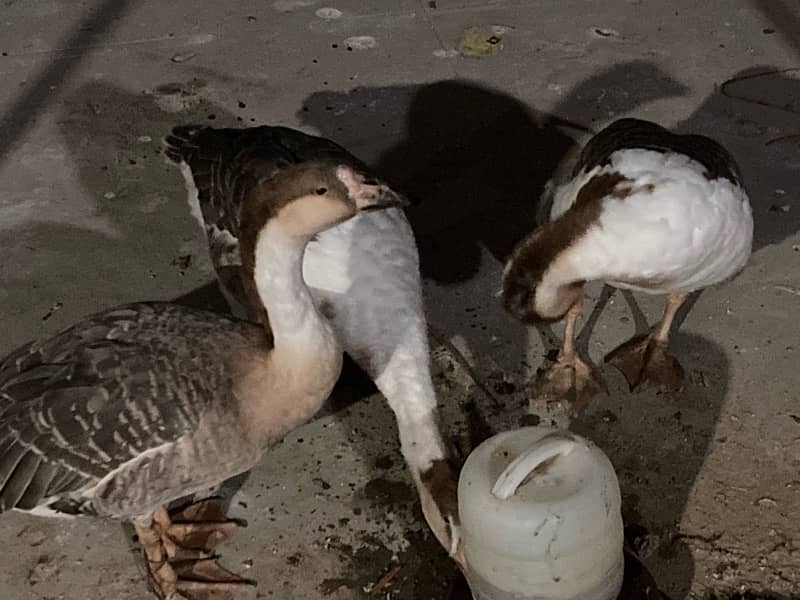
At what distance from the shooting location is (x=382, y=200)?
2.18 meters

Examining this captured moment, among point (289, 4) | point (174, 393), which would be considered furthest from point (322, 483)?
Answer: point (289, 4)

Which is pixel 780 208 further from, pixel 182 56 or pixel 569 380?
pixel 182 56

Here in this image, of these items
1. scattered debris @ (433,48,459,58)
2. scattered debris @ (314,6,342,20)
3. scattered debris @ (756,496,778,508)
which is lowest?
scattered debris @ (756,496,778,508)

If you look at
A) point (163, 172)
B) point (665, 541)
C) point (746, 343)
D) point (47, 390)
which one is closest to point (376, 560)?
point (665, 541)

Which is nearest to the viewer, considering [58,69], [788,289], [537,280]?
[537,280]

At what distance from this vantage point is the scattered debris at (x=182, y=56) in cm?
449

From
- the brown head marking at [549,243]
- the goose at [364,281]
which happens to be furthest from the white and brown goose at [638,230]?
the goose at [364,281]

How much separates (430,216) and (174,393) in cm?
151

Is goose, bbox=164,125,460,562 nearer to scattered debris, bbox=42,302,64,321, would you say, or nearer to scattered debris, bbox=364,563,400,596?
scattered debris, bbox=364,563,400,596

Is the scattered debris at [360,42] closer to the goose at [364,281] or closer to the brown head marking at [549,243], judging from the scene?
the goose at [364,281]

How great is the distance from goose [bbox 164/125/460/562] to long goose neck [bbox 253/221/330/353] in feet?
0.98

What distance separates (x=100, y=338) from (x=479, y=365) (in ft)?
3.47

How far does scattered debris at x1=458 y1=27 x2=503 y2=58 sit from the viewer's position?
14.6 ft

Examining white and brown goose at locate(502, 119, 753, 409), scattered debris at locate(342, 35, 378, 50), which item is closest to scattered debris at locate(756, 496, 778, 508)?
white and brown goose at locate(502, 119, 753, 409)
